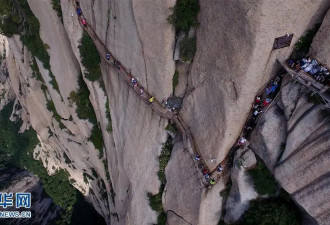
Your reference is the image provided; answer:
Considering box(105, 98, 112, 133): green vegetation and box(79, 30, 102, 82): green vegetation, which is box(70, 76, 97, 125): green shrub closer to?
box(105, 98, 112, 133): green vegetation

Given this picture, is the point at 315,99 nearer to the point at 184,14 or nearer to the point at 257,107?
the point at 257,107

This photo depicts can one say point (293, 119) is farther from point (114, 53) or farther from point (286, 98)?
point (114, 53)

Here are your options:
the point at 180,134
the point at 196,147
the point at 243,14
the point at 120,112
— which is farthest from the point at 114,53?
the point at 243,14

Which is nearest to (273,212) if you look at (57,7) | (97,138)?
(97,138)

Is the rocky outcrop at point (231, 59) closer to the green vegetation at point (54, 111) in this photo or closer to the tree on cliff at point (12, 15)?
the tree on cliff at point (12, 15)

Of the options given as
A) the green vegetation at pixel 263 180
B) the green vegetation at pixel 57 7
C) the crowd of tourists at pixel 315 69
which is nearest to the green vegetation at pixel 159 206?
the green vegetation at pixel 263 180

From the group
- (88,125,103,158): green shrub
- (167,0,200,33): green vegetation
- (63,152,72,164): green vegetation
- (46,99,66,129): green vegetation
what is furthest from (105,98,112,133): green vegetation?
(63,152,72,164): green vegetation
